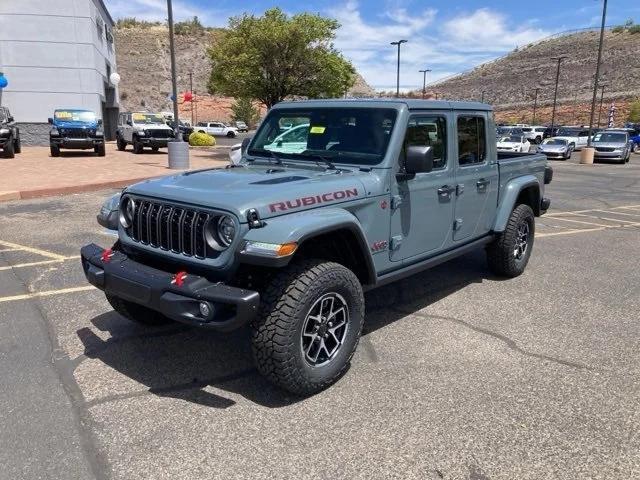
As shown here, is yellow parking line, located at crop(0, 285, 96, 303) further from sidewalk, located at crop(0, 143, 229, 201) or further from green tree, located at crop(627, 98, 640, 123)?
green tree, located at crop(627, 98, 640, 123)

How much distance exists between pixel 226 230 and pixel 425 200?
1.76m

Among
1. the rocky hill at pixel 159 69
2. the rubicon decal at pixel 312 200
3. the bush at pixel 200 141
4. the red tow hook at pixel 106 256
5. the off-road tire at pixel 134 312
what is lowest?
the off-road tire at pixel 134 312

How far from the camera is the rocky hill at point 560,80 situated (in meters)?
68.9

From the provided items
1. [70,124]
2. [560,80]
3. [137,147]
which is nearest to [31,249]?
[70,124]

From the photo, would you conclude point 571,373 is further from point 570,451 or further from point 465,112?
point 465,112

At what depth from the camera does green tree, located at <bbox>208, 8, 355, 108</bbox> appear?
19.6 metres

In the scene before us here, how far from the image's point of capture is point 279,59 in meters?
20.1

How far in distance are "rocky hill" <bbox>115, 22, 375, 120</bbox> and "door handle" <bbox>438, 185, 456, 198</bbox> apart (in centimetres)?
6295

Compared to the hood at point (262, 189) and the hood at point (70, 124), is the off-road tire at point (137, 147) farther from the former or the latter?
the hood at point (262, 189)

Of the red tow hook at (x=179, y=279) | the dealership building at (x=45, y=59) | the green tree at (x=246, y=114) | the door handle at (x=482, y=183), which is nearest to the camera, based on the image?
the red tow hook at (x=179, y=279)

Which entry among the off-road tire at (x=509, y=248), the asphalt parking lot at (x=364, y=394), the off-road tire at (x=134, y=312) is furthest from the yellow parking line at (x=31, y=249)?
the off-road tire at (x=509, y=248)

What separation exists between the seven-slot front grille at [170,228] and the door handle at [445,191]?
2.05 m

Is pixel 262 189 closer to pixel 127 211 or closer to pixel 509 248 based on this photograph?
pixel 127 211

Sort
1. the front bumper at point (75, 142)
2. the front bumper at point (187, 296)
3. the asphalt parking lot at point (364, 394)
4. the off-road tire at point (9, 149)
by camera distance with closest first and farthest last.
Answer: the asphalt parking lot at point (364, 394) → the front bumper at point (187, 296) → the off-road tire at point (9, 149) → the front bumper at point (75, 142)
